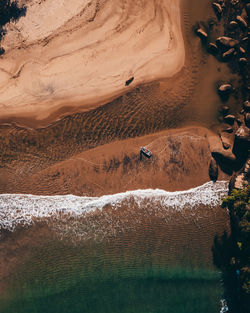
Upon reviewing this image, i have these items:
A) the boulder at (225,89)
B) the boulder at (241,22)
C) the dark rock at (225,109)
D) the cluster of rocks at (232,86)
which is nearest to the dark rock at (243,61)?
the cluster of rocks at (232,86)

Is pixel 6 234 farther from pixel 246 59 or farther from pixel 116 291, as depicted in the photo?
pixel 246 59

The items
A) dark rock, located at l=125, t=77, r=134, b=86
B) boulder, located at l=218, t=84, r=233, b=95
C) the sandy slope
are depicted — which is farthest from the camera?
boulder, located at l=218, t=84, r=233, b=95

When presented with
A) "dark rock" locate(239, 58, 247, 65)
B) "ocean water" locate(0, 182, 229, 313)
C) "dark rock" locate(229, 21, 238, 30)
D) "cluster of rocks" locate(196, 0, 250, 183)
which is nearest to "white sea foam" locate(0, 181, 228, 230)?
"ocean water" locate(0, 182, 229, 313)

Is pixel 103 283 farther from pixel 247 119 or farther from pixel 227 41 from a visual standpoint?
pixel 227 41

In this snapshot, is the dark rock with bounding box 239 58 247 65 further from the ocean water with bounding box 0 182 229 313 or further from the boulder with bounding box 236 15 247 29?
the ocean water with bounding box 0 182 229 313

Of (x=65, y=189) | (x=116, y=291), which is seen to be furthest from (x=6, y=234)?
(x=116, y=291)

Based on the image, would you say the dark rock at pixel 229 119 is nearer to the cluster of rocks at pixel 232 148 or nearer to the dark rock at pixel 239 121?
the cluster of rocks at pixel 232 148

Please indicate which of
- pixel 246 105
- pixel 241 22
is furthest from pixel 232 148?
pixel 241 22
